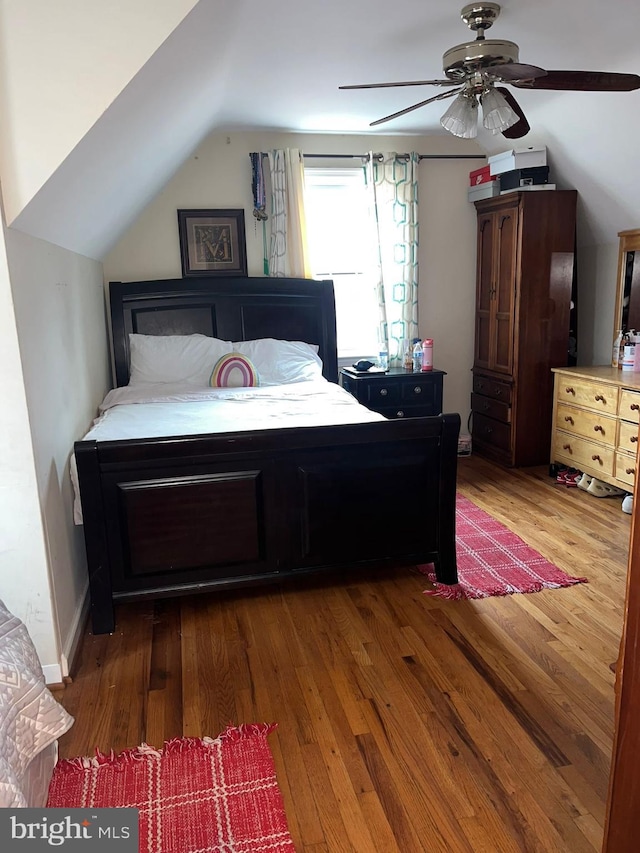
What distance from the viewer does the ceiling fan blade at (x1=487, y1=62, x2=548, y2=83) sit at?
7.34ft

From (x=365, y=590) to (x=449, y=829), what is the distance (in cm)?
129

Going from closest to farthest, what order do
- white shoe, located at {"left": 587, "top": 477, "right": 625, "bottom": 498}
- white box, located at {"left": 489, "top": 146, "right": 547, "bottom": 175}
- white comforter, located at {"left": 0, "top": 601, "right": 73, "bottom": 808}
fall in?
white comforter, located at {"left": 0, "top": 601, "right": 73, "bottom": 808} < white shoe, located at {"left": 587, "top": 477, "right": 625, "bottom": 498} < white box, located at {"left": 489, "top": 146, "right": 547, "bottom": 175}

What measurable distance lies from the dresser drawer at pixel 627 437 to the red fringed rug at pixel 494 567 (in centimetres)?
89

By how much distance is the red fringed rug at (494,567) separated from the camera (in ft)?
9.15

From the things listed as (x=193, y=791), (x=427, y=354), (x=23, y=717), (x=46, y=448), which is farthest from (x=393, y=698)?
(x=427, y=354)

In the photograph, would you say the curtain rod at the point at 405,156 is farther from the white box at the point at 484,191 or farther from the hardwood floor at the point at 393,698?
the hardwood floor at the point at 393,698

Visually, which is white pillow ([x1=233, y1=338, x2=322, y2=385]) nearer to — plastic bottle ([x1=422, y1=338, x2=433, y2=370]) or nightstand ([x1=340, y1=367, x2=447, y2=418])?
nightstand ([x1=340, y1=367, x2=447, y2=418])

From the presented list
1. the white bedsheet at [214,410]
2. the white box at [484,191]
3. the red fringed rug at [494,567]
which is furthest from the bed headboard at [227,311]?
the red fringed rug at [494,567]

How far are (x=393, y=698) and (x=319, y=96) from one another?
3263 mm

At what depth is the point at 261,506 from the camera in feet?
8.48

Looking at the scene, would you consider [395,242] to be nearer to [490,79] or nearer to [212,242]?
[212,242]

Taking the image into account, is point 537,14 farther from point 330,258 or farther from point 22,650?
point 22,650

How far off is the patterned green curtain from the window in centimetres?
8

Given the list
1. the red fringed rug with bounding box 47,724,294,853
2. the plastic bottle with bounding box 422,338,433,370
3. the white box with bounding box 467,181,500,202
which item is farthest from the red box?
the red fringed rug with bounding box 47,724,294,853
